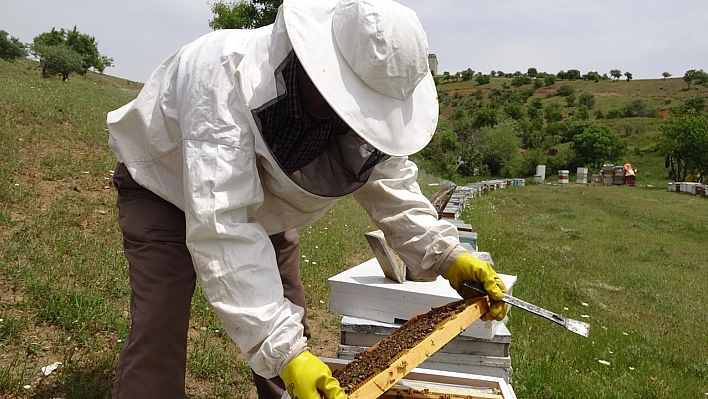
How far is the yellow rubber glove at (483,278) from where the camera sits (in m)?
2.18

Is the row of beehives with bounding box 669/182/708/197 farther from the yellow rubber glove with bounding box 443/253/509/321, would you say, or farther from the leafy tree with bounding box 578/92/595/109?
the leafy tree with bounding box 578/92/595/109

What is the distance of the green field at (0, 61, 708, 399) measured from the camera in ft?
9.37

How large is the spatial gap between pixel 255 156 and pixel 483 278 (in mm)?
1098

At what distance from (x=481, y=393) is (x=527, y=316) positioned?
313 centimetres

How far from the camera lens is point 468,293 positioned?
7.54 feet

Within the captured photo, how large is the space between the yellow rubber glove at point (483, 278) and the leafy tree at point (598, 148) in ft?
147

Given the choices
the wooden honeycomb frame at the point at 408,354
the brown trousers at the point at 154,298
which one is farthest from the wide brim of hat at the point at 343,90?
the brown trousers at the point at 154,298

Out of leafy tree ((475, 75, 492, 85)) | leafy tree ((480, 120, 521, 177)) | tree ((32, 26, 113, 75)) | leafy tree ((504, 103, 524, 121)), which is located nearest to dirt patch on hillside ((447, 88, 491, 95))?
leafy tree ((475, 75, 492, 85))

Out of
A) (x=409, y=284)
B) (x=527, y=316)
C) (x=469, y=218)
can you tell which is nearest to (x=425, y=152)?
(x=469, y=218)

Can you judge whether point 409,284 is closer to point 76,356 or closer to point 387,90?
point 387,90

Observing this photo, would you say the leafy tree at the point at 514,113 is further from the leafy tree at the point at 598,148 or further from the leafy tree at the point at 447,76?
the leafy tree at the point at 447,76

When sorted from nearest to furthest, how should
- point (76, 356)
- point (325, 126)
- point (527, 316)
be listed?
point (325, 126) → point (76, 356) → point (527, 316)

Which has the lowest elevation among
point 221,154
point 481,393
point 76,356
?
point 76,356

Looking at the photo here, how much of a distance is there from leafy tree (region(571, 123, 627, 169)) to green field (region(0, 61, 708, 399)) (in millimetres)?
36209
